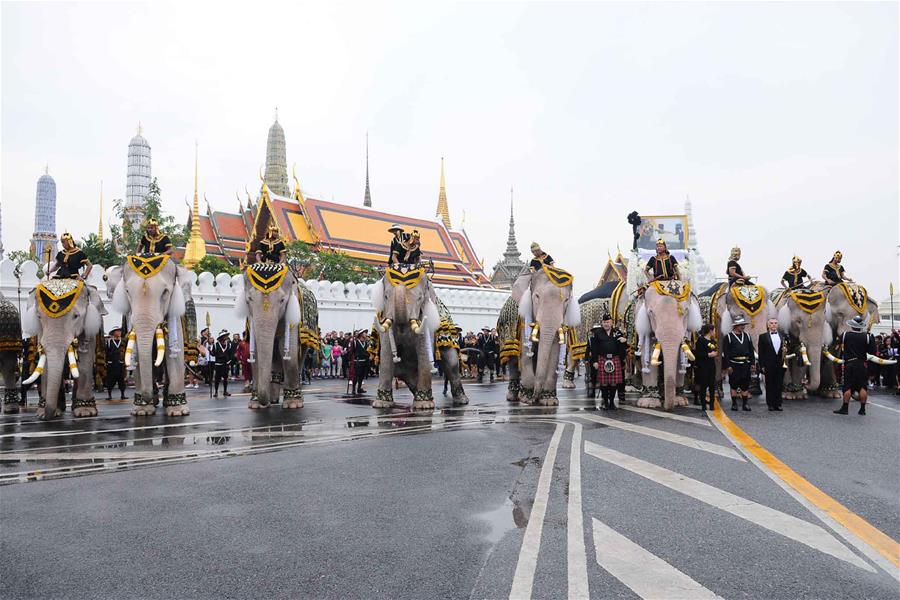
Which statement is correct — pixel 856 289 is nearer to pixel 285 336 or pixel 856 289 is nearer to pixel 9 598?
pixel 285 336

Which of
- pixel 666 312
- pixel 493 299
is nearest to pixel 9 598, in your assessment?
pixel 666 312

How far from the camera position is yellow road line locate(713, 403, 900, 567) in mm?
4312

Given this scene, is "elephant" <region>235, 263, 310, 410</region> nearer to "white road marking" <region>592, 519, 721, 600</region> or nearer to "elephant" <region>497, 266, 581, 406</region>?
"elephant" <region>497, 266, 581, 406</region>

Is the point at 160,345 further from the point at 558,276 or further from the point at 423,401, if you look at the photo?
the point at 558,276

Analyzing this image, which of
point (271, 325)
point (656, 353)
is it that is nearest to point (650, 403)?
point (656, 353)

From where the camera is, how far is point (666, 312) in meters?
11.2

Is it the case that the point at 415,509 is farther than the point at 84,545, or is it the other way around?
the point at 415,509

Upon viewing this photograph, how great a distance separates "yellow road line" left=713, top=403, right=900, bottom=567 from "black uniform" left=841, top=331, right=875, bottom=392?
4.29 metres

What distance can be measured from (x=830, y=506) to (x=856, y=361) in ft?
23.8

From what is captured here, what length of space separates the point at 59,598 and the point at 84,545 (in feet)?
2.63

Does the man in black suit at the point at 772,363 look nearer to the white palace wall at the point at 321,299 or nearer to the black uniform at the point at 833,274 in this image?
the black uniform at the point at 833,274

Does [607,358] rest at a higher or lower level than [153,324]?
lower

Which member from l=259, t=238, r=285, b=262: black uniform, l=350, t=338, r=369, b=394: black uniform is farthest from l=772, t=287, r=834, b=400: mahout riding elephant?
l=259, t=238, r=285, b=262: black uniform

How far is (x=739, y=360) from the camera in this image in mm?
11586
